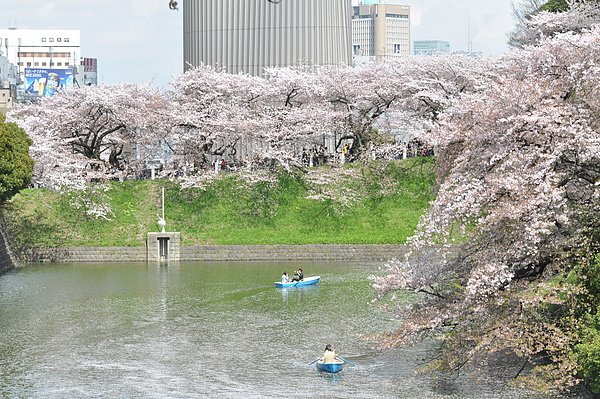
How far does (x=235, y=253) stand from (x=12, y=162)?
1054 centimetres

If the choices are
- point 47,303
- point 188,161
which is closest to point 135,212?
point 188,161

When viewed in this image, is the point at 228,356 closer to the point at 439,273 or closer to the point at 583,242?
the point at 439,273

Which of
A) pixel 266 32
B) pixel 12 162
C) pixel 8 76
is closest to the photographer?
pixel 12 162

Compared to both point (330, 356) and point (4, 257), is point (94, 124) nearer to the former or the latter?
point (4, 257)

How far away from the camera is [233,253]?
5166 centimetres

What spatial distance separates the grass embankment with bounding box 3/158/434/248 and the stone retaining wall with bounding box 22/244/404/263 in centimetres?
56

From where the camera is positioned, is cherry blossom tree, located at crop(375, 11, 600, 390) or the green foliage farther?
the green foliage

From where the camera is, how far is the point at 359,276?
44.8 m

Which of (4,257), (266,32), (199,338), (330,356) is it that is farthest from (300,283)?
(266,32)

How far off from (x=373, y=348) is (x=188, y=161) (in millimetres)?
30872

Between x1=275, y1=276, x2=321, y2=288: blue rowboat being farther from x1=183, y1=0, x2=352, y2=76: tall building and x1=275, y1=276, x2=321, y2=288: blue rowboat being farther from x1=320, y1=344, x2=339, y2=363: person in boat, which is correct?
x1=183, y1=0, x2=352, y2=76: tall building

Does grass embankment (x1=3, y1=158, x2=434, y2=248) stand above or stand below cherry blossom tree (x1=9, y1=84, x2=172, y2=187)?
below

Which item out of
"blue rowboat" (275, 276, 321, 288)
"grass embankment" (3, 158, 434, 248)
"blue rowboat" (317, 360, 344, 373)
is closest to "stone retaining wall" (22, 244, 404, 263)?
"grass embankment" (3, 158, 434, 248)

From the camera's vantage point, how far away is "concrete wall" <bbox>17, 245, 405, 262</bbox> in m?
51.0
